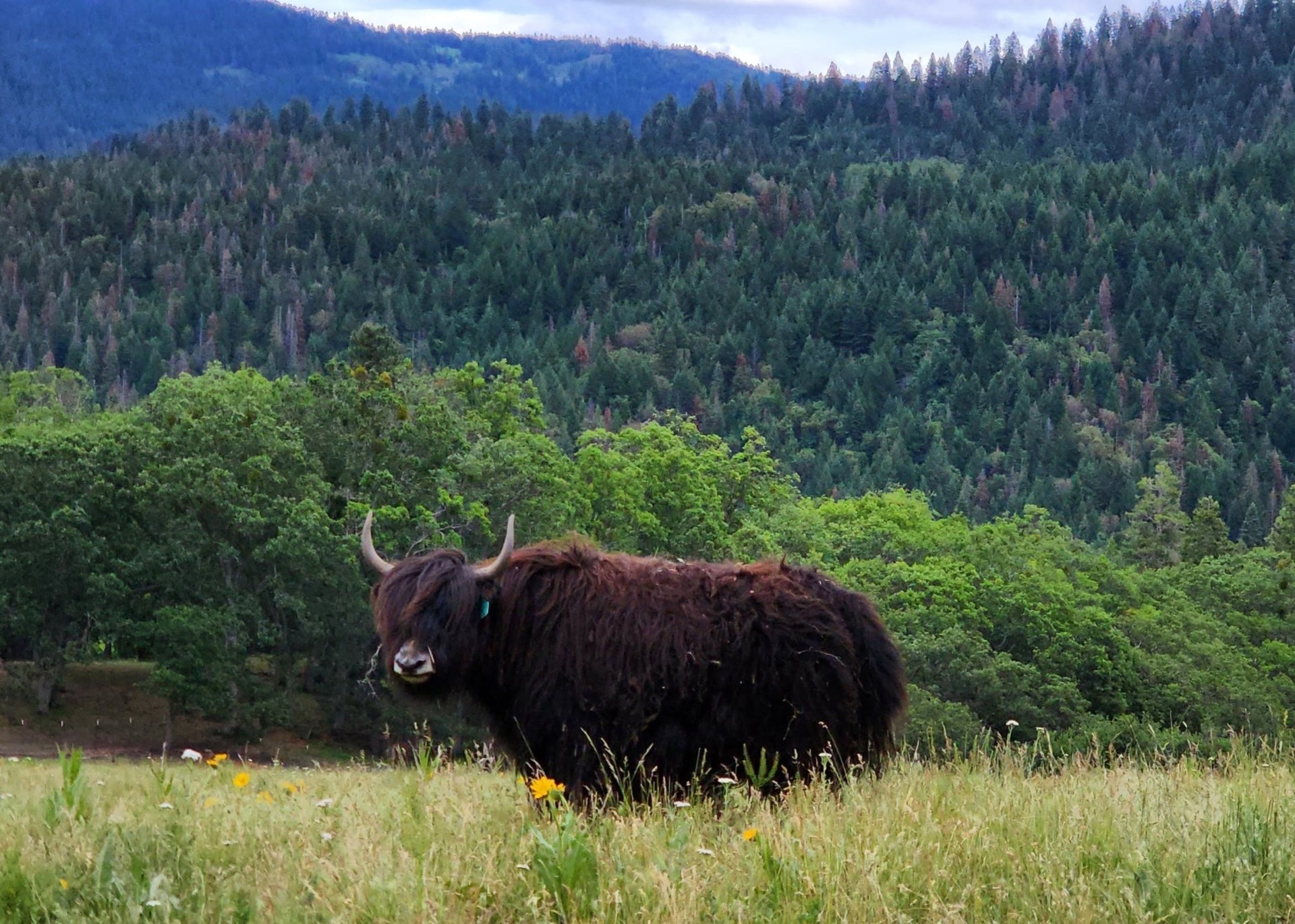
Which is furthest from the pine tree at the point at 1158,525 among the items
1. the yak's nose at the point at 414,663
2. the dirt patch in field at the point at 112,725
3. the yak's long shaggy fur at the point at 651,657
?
the yak's nose at the point at 414,663

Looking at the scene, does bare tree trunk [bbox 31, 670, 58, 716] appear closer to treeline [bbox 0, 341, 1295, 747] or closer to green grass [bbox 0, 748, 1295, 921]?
treeline [bbox 0, 341, 1295, 747]

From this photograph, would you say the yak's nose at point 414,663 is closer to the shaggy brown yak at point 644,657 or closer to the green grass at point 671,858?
the shaggy brown yak at point 644,657

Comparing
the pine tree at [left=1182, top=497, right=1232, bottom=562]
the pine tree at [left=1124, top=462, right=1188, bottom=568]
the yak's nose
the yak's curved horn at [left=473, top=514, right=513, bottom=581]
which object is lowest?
the pine tree at [left=1124, top=462, right=1188, bottom=568]

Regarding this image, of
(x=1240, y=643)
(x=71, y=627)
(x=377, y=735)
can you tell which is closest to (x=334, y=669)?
(x=377, y=735)

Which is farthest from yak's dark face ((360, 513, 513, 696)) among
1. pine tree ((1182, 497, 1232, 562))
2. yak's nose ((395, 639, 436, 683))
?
pine tree ((1182, 497, 1232, 562))

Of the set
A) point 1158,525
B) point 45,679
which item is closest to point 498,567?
point 45,679

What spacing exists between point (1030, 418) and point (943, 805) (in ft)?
577

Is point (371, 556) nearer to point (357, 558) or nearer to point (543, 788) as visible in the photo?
point (543, 788)

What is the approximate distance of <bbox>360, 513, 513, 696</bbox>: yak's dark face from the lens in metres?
9.83

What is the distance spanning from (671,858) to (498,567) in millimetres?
4313

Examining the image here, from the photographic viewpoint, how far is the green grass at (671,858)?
5.29 metres

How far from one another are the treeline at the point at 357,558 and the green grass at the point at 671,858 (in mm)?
36239

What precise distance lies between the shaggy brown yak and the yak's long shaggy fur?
0.4 inches

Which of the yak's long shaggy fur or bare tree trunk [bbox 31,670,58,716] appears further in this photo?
bare tree trunk [bbox 31,670,58,716]
